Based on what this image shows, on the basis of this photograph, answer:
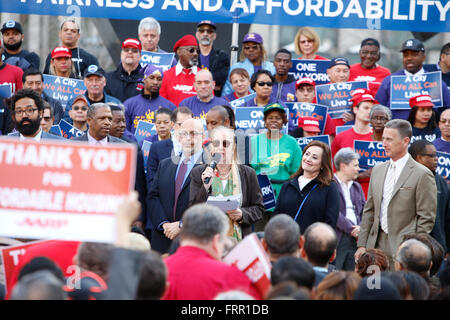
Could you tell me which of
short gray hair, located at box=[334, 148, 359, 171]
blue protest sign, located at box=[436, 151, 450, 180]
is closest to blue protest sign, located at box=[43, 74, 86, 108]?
short gray hair, located at box=[334, 148, 359, 171]

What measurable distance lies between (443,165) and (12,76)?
19.3 ft

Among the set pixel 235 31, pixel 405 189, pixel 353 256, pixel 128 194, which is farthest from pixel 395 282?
pixel 235 31

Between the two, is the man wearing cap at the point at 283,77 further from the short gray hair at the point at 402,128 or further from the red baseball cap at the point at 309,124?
the short gray hair at the point at 402,128

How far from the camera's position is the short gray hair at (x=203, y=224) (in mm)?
4938

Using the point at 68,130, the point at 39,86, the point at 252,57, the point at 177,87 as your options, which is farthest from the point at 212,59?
the point at 68,130

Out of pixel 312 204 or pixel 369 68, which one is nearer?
pixel 312 204

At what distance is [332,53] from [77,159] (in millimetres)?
29503

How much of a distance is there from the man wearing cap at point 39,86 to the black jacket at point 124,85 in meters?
1.05

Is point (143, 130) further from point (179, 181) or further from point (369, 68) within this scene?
point (369, 68)

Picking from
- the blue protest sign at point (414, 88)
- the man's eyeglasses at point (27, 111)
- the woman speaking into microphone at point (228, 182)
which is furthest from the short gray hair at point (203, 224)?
the blue protest sign at point (414, 88)

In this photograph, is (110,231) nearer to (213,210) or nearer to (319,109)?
(213,210)

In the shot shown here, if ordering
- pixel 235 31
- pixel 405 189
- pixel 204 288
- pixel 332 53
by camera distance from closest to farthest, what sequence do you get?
pixel 204 288, pixel 405 189, pixel 235 31, pixel 332 53

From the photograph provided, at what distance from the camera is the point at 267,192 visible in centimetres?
897
